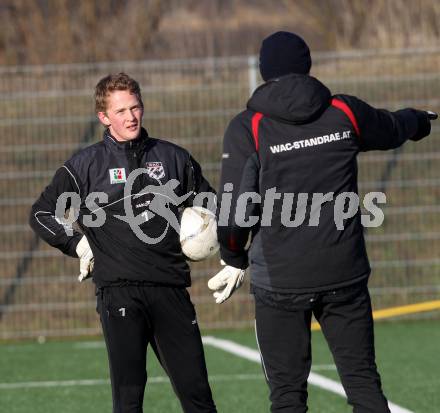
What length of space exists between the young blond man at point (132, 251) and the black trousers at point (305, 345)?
0.58 metres

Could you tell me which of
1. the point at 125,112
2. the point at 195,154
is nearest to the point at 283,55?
the point at 125,112

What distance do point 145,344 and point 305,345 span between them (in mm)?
911

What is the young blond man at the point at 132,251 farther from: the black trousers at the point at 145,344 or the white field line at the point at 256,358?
the white field line at the point at 256,358

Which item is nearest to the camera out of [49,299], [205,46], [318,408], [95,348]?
[318,408]

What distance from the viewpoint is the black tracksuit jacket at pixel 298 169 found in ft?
16.8

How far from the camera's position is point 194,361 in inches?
225

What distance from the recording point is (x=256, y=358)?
33.2 ft

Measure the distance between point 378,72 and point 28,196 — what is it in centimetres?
391

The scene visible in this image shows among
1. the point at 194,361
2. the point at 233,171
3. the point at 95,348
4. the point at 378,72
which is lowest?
the point at 95,348

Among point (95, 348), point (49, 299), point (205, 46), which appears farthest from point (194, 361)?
point (205, 46)

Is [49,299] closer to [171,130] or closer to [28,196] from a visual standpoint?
[28,196]

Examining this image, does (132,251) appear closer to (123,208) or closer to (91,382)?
(123,208)

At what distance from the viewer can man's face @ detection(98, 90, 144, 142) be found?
19.0 ft

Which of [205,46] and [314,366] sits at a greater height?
[205,46]
